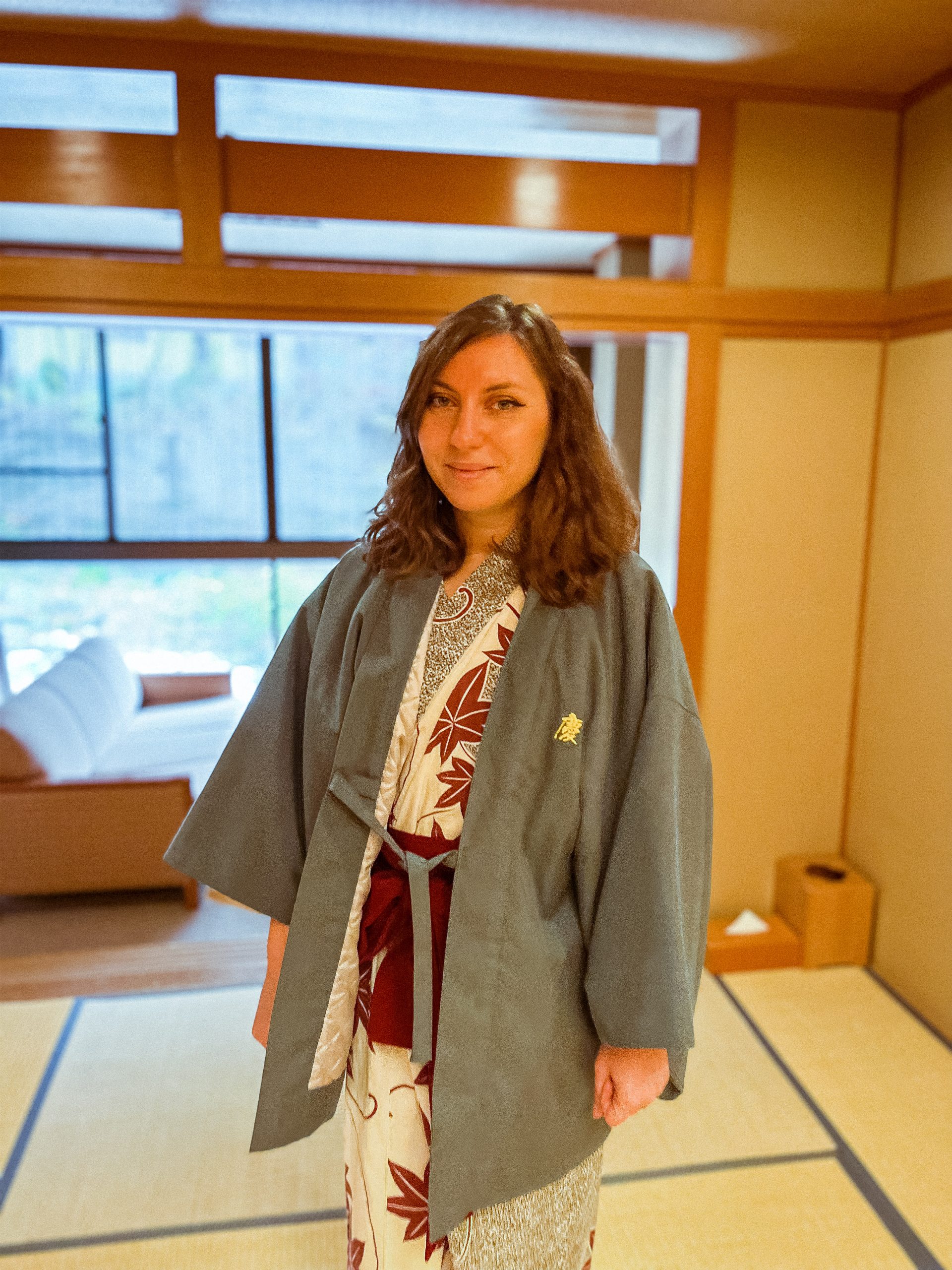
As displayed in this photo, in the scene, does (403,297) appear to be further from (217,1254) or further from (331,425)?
(331,425)

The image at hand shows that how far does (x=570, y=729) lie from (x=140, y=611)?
4.85m

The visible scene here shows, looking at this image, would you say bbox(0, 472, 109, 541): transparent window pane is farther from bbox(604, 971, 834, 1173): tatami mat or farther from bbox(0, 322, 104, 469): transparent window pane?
bbox(604, 971, 834, 1173): tatami mat

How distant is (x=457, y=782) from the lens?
3.76 feet

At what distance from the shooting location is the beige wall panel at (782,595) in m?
2.49

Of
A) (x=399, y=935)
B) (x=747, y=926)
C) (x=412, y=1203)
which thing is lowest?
(x=747, y=926)

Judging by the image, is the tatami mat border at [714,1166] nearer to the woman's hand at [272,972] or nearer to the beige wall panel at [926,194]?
the woman's hand at [272,972]

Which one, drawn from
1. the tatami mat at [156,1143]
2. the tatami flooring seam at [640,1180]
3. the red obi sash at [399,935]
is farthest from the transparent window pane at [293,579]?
the red obi sash at [399,935]

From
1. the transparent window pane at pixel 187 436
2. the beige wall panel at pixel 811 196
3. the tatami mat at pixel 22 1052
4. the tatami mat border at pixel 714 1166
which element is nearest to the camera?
the tatami mat border at pixel 714 1166

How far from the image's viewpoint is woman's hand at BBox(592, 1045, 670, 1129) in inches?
46.1

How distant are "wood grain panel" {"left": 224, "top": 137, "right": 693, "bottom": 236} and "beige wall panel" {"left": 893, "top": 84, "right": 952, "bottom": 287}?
58cm

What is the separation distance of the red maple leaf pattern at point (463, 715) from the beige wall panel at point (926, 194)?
5.99 ft

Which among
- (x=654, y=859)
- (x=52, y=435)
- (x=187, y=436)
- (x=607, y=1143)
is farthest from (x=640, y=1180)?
(x=52, y=435)

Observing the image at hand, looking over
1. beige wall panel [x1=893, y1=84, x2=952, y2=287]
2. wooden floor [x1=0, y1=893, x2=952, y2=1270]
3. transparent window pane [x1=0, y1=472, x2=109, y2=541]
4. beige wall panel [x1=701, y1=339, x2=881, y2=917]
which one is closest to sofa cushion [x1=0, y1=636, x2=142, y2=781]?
wooden floor [x1=0, y1=893, x2=952, y2=1270]

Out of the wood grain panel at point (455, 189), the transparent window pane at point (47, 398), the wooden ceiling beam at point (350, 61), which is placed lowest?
the transparent window pane at point (47, 398)
